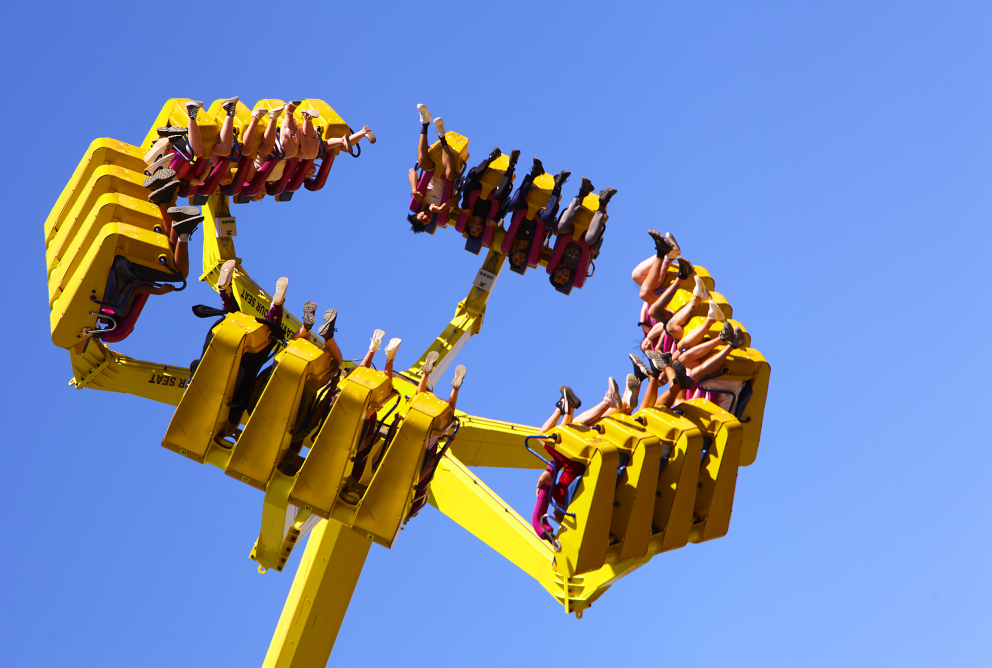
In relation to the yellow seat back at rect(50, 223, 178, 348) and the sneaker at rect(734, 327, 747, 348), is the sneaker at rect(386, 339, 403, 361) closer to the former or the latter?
the yellow seat back at rect(50, 223, 178, 348)

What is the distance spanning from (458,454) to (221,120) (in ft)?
20.5

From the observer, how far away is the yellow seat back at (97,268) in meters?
16.6

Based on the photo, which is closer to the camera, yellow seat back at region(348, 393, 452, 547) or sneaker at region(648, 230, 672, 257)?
yellow seat back at region(348, 393, 452, 547)

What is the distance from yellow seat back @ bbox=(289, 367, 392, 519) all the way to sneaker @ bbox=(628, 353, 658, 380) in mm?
3756

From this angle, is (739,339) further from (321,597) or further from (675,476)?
(321,597)

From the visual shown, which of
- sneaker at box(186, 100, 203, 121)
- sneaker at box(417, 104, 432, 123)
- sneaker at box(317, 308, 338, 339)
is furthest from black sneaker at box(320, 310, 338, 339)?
sneaker at box(417, 104, 432, 123)

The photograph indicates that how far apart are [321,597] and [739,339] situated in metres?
6.84

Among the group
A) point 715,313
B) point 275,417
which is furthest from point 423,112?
point 275,417

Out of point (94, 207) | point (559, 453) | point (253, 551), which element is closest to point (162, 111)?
point (94, 207)

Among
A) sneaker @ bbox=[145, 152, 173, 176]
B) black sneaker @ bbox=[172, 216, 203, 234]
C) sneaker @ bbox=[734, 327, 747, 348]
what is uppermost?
sneaker @ bbox=[734, 327, 747, 348]

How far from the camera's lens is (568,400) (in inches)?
637

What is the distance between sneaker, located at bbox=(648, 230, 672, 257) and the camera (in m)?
19.4

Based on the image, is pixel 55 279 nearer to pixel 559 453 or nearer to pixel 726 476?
pixel 559 453

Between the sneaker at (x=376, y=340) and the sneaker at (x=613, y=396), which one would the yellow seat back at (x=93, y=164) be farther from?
the sneaker at (x=613, y=396)
